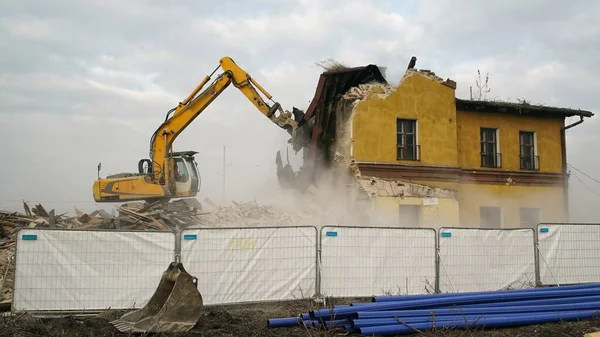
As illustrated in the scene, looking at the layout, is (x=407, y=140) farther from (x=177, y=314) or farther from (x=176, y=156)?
(x=177, y=314)

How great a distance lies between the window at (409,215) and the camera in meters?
19.0

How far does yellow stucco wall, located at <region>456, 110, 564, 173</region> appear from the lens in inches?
835

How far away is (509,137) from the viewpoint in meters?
22.0

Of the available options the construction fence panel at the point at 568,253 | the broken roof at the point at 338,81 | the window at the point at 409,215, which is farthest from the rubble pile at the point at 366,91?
the construction fence panel at the point at 568,253

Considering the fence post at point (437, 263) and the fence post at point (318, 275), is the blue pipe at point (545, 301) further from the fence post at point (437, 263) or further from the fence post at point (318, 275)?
the fence post at point (318, 275)

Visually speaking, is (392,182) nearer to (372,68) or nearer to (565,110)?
(372,68)

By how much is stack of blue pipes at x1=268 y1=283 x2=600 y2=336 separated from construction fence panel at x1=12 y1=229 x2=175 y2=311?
9.03ft

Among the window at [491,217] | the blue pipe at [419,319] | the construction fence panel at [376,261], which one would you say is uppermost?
the window at [491,217]

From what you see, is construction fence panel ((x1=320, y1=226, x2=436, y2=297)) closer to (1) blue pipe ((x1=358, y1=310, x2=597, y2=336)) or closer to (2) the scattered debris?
(1) blue pipe ((x1=358, y1=310, x2=597, y2=336))

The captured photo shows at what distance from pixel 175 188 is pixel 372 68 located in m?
8.61

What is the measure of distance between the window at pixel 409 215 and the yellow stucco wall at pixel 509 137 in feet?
10.9

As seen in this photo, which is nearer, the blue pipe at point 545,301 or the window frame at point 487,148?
the blue pipe at point 545,301

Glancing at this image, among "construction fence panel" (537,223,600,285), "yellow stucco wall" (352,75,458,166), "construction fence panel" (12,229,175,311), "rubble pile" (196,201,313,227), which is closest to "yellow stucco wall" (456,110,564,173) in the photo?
"yellow stucco wall" (352,75,458,166)

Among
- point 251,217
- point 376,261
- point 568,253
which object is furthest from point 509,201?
point 376,261
